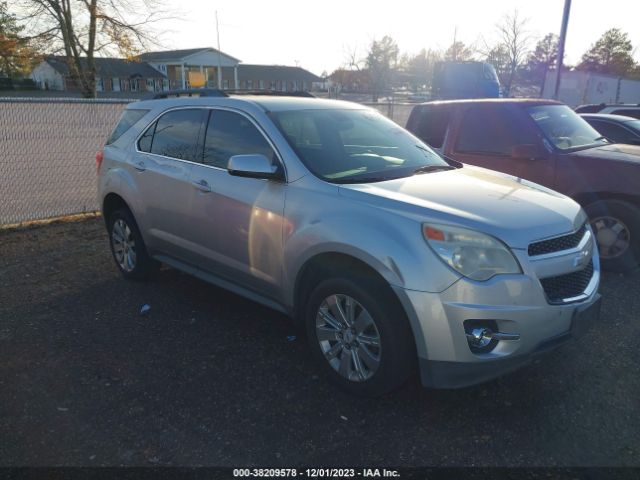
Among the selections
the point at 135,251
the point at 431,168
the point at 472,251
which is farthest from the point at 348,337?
the point at 135,251

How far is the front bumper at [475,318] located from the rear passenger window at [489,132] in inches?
138

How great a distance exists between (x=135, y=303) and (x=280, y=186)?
7.16 feet

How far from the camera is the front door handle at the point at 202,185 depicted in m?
4.00

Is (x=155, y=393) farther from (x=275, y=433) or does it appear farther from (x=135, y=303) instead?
(x=135, y=303)

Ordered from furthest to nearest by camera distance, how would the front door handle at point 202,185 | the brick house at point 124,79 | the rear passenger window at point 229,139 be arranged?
the brick house at point 124,79 < the front door handle at point 202,185 < the rear passenger window at point 229,139

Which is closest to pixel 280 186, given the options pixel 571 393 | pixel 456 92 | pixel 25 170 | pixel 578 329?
pixel 578 329

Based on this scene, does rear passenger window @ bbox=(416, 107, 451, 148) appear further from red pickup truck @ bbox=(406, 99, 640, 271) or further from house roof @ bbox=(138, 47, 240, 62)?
house roof @ bbox=(138, 47, 240, 62)

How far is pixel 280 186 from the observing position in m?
3.50

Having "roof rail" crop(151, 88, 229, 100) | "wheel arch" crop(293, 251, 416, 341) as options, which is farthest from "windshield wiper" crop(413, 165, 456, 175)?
"roof rail" crop(151, 88, 229, 100)

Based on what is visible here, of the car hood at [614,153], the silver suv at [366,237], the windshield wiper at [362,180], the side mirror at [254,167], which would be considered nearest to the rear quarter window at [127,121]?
the silver suv at [366,237]

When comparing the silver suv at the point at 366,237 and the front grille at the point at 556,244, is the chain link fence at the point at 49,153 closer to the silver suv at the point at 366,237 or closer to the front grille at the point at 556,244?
the silver suv at the point at 366,237

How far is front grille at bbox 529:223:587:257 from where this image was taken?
2.87 m

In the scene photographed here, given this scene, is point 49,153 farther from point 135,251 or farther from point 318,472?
point 318,472

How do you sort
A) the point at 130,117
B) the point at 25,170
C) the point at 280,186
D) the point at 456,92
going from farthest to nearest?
the point at 456,92 → the point at 25,170 → the point at 130,117 → the point at 280,186
